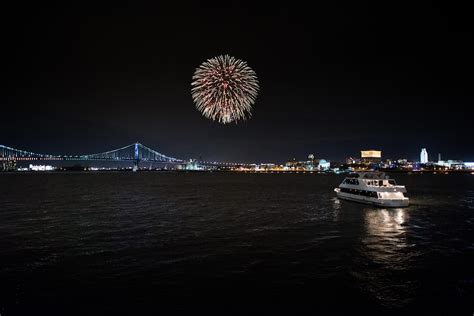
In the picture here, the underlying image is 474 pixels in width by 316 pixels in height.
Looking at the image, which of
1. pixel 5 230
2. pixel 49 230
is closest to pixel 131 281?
pixel 49 230

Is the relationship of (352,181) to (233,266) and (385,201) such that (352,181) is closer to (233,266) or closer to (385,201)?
(385,201)

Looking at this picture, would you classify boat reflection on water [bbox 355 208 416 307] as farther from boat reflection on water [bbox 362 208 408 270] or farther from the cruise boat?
the cruise boat

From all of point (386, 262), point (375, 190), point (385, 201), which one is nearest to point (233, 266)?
point (386, 262)

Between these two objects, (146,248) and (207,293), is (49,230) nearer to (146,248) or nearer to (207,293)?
(146,248)

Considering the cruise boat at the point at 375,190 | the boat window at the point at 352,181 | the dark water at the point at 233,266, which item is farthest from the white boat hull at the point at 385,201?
the dark water at the point at 233,266

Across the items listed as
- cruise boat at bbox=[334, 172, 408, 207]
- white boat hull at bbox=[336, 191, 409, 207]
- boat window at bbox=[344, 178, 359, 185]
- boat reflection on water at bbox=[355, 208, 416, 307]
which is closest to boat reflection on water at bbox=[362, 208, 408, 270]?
boat reflection on water at bbox=[355, 208, 416, 307]

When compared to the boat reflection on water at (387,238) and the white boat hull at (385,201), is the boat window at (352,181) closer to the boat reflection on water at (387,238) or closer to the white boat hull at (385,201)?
the white boat hull at (385,201)

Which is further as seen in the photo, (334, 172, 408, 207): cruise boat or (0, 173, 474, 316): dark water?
(334, 172, 408, 207): cruise boat

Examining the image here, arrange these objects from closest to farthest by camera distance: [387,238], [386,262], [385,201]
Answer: [386,262], [387,238], [385,201]
